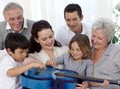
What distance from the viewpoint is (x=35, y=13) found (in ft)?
9.16

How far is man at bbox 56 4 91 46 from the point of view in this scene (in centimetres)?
227

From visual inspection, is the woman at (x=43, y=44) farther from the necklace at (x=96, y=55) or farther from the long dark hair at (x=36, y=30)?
the necklace at (x=96, y=55)

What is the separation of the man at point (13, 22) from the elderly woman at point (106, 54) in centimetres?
71

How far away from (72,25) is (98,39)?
1.39 ft

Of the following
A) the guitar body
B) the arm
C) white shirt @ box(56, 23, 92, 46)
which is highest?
white shirt @ box(56, 23, 92, 46)

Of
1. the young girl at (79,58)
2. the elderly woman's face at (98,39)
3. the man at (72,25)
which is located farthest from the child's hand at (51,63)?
the man at (72,25)

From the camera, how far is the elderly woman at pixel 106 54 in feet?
6.29

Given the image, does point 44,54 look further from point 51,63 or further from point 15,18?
point 15,18

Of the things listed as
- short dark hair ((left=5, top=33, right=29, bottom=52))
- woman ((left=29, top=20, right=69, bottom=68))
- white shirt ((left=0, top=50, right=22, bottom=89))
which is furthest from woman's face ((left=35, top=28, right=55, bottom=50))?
white shirt ((left=0, top=50, right=22, bottom=89))

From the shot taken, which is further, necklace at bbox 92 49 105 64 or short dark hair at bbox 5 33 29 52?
necklace at bbox 92 49 105 64

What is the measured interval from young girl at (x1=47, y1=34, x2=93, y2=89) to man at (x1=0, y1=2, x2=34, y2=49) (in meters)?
0.56

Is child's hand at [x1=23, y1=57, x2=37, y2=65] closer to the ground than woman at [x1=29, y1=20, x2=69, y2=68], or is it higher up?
closer to the ground

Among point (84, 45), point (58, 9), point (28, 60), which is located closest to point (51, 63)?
point (28, 60)

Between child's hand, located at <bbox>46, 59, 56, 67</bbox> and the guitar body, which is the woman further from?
the guitar body
